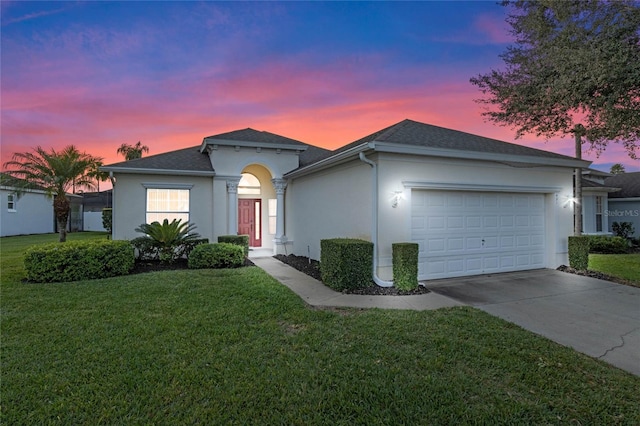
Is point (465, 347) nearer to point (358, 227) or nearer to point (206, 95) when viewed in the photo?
point (358, 227)

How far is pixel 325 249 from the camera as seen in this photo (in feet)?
25.5

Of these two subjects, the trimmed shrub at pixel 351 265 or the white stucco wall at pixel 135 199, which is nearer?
the trimmed shrub at pixel 351 265

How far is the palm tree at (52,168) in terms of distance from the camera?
49.8 ft

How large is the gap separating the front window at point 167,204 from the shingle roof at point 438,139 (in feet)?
22.2

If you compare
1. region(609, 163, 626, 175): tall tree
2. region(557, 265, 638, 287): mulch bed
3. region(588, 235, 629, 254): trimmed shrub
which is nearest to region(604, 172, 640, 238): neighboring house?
region(588, 235, 629, 254): trimmed shrub

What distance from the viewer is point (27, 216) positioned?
23.7m

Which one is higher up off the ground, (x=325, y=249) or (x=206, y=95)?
(x=206, y=95)

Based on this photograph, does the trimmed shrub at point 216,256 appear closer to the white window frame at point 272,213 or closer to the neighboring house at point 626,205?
the white window frame at point 272,213

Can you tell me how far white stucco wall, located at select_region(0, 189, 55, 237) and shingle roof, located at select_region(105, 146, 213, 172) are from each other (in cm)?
1596

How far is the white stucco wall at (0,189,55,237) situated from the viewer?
2189cm

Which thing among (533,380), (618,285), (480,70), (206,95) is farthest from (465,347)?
(206,95)

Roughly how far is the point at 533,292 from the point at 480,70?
7.21 metres

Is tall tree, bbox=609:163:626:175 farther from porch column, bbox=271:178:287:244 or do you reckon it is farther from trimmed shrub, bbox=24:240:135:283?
trimmed shrub, bbox=24:240:135:283

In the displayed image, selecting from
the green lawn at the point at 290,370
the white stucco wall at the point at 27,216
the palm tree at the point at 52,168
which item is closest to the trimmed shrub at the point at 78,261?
the green lawn at the point at 290,370
